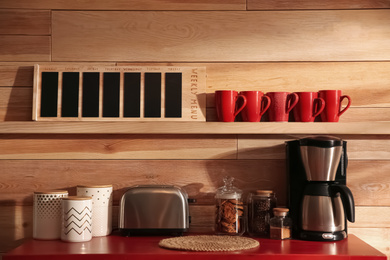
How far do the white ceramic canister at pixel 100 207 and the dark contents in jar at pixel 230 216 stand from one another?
1.43 feet

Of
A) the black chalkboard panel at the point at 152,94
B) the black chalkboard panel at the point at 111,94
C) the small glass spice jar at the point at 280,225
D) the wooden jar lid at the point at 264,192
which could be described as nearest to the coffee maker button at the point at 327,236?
the small glass spice jar at the point at 280,225

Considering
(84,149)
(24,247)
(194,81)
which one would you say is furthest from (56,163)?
(194,81)

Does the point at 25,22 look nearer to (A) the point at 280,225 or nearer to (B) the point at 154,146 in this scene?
(B) the point at 154,146

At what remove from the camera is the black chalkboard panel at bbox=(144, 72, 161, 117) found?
6.46 ft

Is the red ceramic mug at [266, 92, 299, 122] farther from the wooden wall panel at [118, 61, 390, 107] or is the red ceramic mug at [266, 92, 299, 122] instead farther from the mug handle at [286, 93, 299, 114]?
the wooden wall panel at [118, 61, 390, 107]

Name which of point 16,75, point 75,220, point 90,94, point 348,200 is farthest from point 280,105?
point 16,75

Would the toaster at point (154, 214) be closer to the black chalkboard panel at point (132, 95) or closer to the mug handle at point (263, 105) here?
the black chalkboard panel at point (132, 95)

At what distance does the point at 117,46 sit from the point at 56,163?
0.55 metres

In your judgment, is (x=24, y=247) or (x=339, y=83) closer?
(x=24, y=247)

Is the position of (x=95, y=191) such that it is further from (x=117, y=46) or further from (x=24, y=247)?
(x=117, y=46)

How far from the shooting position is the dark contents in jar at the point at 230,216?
181cm

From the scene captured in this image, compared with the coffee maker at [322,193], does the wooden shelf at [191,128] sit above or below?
above

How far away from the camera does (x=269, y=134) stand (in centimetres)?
199

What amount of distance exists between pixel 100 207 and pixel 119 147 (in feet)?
0.93
